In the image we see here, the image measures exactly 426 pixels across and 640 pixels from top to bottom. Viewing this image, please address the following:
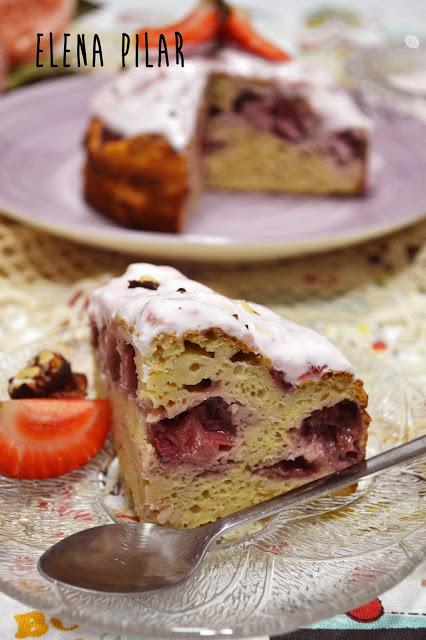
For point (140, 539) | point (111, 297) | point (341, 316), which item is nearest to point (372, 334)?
point (341, 316)

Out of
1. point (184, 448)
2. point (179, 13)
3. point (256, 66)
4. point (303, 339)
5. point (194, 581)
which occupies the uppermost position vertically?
point (179, 13)

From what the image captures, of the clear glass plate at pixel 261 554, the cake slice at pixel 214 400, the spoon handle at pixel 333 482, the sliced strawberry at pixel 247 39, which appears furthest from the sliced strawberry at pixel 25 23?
the spoon handle at pixel 333 482

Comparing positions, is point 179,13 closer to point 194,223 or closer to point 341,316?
point 194,223

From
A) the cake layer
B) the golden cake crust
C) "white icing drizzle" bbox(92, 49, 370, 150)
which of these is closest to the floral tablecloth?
the golden cake crust

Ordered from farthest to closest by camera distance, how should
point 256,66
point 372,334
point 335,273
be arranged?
point 256,66, point 335,273, point 372,334

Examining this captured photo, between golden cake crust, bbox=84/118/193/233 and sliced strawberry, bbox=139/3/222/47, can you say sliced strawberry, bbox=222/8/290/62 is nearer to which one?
sliced strawberry, bbox=139/3/222/47

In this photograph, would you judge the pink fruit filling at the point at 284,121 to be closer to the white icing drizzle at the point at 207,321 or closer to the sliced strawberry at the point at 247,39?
the sliced strawberry at the point at 247,39

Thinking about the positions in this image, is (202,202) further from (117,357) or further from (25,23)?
(117,357)
